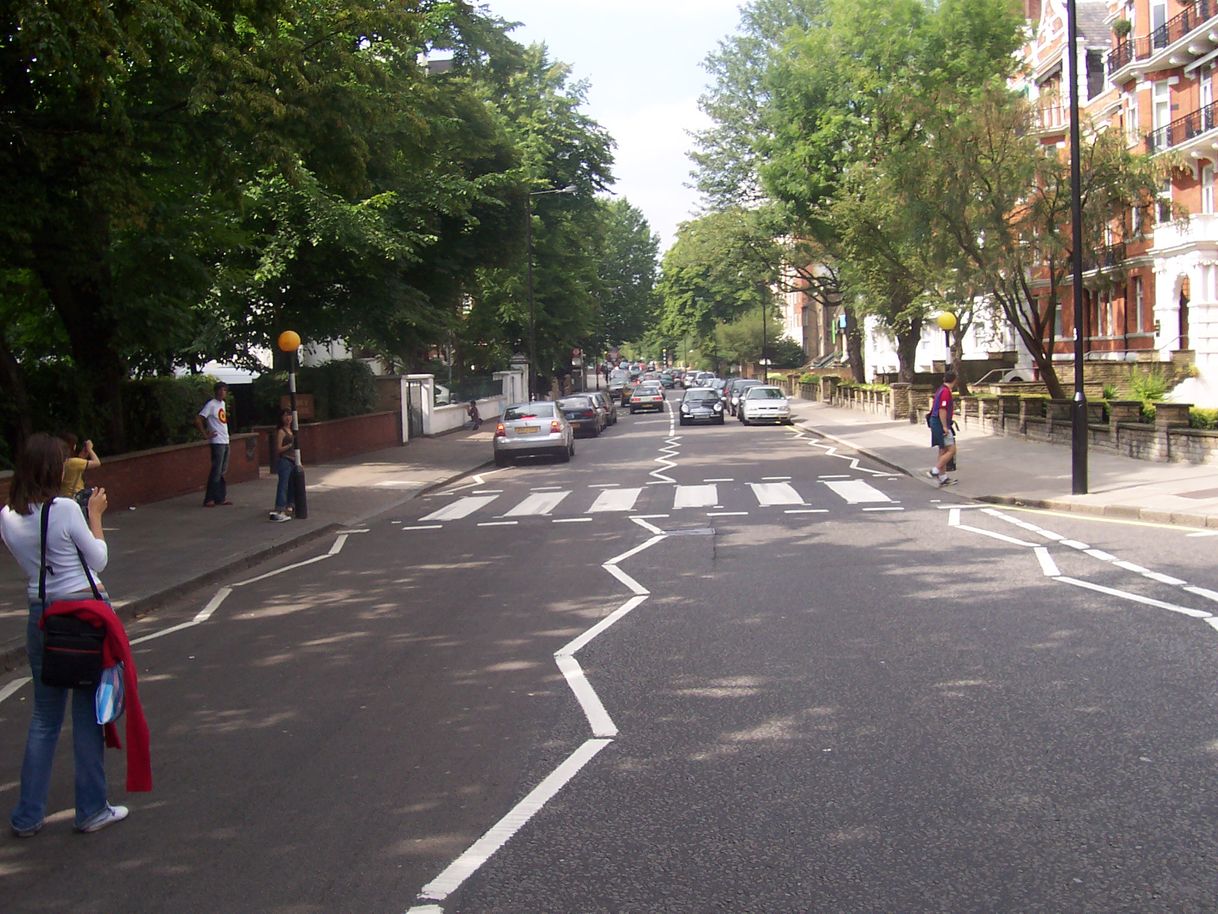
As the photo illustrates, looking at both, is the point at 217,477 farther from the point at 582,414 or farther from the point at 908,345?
the point at 908,345

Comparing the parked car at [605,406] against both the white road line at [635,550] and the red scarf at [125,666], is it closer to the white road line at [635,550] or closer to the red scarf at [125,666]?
the white road line at [635,550]

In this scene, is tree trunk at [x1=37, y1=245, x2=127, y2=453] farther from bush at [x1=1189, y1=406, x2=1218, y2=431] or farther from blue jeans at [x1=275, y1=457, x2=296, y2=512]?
bush at [x1=1189, y1=406, x2=1218, y2=431]

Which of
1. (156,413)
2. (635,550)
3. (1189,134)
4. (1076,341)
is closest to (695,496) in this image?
(635,550)

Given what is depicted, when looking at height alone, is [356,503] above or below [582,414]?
below

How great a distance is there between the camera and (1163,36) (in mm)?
39094

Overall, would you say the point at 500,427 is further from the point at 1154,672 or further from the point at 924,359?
the point at 924,359

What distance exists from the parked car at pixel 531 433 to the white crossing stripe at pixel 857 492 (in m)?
9.23

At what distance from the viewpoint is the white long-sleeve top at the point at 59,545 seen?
5.27 meters

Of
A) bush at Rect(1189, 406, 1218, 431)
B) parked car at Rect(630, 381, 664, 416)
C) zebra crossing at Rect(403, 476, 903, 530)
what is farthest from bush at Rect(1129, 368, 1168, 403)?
parked car at Rect(630, 381, 664, 416)

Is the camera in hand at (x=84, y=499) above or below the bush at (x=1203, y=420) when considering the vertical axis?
above

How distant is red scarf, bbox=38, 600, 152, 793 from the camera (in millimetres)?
5223

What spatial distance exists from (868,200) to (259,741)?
2817 centimetres

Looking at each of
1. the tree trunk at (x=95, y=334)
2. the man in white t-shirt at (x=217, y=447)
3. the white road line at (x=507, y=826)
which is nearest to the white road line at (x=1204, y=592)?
the white road line at (x=507, y=826)

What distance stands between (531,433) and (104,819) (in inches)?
907
